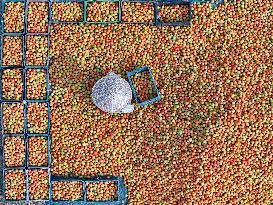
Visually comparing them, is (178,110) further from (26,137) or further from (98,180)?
(26,137)

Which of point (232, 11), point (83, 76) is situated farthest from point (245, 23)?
point (83, 76)

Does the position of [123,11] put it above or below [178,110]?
above

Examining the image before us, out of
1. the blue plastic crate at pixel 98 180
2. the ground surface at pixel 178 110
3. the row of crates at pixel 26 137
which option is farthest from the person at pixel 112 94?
the blue plastic crate at pixel 98 180

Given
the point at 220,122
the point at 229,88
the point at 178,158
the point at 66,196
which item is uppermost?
the point at 229,88

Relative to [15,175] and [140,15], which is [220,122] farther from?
[15,175]

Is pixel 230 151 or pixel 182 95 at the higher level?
pixel 182 95

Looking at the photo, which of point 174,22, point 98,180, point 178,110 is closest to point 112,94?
point 178,110

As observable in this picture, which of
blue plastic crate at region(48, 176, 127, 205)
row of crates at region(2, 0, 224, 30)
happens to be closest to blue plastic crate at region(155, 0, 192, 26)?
row of crates at region(2, 0, 224, 30)

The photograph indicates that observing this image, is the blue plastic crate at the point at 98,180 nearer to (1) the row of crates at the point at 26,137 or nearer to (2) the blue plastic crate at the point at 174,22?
(1) the row of crates at the point at 26,137

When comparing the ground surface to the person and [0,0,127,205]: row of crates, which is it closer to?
[0,0,127,205]: row of crates
